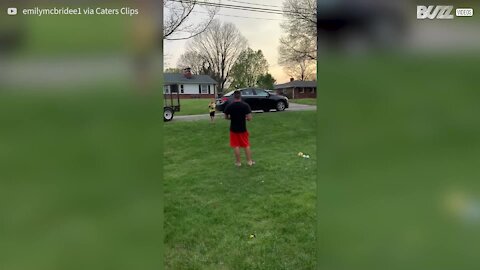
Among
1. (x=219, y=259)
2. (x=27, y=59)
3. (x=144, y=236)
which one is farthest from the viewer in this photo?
(x=219, y=259)

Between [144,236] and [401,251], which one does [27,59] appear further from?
[401,251]

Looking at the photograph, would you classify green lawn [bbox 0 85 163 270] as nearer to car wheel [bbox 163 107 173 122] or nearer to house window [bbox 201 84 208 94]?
car wheel [bbox 163 107 173 122]

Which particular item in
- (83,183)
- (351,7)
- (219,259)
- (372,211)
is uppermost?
(351,7)

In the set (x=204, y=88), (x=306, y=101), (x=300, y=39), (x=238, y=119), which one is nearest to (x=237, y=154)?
(x=238, y=119)

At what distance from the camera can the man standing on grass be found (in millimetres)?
2377

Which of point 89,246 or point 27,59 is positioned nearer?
point 27,59

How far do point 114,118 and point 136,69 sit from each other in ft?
1.06

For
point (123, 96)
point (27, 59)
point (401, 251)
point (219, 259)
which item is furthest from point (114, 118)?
point (401, 251)

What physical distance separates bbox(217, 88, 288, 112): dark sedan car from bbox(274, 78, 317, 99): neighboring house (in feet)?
0.15

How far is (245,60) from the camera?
7.57 ft

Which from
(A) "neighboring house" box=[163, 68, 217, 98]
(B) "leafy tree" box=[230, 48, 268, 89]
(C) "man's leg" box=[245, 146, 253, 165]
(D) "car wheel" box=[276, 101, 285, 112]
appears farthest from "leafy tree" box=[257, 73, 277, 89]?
(C) "man's leg" box=[245, 146, 253, 165]

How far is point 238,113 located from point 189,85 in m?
0.37

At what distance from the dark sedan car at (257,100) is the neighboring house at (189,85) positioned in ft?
0.30

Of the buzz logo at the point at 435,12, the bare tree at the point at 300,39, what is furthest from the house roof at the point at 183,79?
the buzz logo at the point at 435,12
